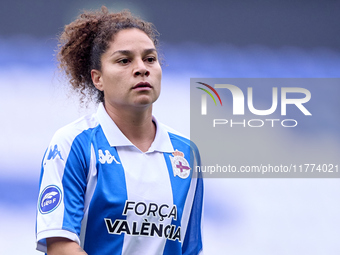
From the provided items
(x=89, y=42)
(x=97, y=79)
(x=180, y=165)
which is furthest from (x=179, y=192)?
(x=89, y=42)

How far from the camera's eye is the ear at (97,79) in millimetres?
1605

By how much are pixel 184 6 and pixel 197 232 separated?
5.32 feet

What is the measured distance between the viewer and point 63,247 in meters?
1.29

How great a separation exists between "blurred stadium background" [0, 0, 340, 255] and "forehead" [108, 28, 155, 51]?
1175mm

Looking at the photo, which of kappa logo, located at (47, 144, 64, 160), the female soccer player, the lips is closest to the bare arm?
the female soccer player

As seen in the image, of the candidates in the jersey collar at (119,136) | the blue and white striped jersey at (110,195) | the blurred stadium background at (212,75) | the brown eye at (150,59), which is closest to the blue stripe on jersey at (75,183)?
the blue and white striped jersey at (110,195)

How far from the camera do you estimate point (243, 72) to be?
2.87 meters

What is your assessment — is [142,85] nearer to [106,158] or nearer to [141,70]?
[141,70]

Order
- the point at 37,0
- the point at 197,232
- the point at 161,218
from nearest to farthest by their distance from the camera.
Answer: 1. the point at 161,218
2. the point at 197,232
3. the point at 37,0

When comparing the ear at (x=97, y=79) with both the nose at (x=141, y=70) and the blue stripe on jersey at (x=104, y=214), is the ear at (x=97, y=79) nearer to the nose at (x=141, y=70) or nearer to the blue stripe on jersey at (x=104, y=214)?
the nose at (x=141, y=70)

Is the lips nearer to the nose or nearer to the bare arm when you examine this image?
the nose

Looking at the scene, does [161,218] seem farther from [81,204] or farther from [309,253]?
[309,253]

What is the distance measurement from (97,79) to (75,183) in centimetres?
40

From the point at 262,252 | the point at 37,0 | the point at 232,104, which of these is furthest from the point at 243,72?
the point at 37,0
